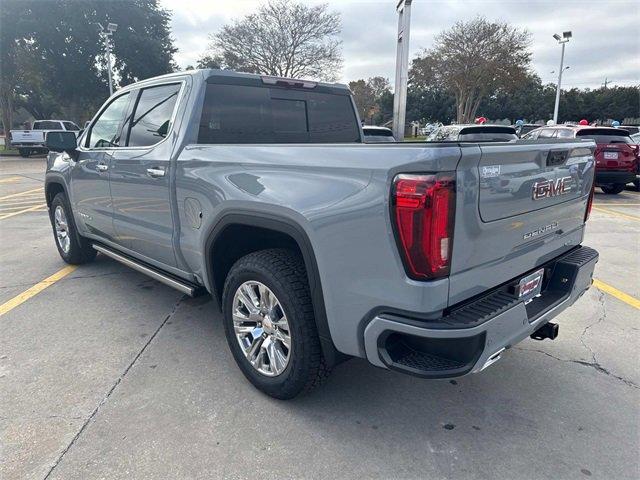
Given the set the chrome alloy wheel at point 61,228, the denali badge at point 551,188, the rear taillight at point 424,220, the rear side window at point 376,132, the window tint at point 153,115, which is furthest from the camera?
the rear side window at point 376,132

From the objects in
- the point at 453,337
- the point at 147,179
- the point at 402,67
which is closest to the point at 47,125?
the point at 402,67

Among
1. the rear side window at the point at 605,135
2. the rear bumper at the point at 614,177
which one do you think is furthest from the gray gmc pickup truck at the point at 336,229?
the rear side window at the point at 605,135

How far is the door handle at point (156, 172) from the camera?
326cm

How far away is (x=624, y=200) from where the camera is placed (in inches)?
440

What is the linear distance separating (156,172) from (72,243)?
2.56 metres

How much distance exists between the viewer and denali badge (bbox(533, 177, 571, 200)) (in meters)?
2.35

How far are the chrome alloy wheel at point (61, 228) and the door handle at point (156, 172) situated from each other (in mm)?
2428

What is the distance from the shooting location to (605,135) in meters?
11.6

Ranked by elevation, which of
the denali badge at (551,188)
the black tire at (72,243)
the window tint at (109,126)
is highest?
the window tint at (109,126)

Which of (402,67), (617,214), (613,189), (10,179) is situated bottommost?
(613,189)

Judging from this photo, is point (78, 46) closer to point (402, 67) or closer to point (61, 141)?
point (61, 141)

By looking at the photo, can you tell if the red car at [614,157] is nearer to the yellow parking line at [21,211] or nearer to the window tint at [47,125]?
the yellow parking line at [21,211]

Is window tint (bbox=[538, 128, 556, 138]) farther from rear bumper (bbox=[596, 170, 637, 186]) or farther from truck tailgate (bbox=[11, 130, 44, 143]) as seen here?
truck tailgate (bbox=[11, 130, 44, 143])

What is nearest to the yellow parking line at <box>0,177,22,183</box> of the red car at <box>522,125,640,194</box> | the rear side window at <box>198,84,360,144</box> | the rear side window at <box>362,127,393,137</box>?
the rear side window at <box>362,127,393,137</box>
